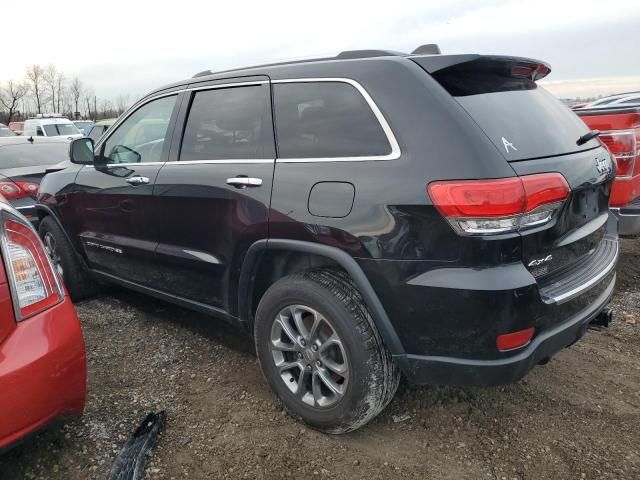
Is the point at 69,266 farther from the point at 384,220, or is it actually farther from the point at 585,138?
the point at 585,138

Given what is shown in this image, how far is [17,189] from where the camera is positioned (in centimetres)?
586

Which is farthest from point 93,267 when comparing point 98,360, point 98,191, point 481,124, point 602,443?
point 602,443

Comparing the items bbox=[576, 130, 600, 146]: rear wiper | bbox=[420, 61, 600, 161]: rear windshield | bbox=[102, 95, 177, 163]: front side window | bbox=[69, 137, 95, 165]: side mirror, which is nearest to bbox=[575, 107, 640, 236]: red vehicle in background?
bbox=[576, 130, 600, 146]: rear wiper

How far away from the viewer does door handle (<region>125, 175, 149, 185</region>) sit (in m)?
3.36

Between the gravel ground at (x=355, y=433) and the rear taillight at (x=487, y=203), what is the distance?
113 centimetres

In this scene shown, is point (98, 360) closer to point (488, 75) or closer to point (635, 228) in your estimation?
point (488, 75)

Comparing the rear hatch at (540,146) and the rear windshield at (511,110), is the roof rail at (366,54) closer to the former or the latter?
the rear hatch at (540,146)

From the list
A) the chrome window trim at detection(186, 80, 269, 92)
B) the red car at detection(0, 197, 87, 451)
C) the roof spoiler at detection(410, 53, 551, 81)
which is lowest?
the red car at detection(0, 197, 87, 451)

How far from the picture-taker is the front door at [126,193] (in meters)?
3.41

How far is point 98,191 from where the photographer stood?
12.5ft

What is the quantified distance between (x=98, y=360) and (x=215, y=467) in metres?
1.44

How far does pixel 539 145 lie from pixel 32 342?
2244 mm

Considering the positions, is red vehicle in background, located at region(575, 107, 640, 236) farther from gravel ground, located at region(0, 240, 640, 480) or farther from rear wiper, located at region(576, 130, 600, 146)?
rear wiper, located at region(576, 130, 600, 146)

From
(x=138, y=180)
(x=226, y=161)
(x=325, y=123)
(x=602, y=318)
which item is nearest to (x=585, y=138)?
(x=602, y=318)
